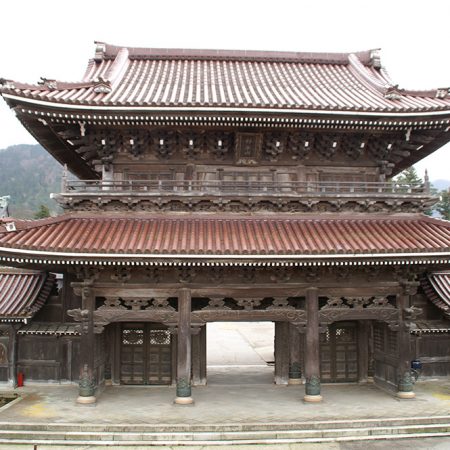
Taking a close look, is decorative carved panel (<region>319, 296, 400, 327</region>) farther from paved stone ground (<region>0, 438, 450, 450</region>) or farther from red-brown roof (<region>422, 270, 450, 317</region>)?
paved stone ground (<region>0, 438, 450, 450</region>)

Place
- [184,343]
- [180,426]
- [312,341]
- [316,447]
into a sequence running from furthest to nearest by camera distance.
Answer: [312,341] < [184,343] < [180,426] < [316,447]

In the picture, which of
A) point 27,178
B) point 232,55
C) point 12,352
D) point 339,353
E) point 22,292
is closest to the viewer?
point 12,352

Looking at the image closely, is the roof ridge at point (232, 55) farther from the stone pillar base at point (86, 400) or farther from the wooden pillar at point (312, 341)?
the stone pillar base at point (86, 400)

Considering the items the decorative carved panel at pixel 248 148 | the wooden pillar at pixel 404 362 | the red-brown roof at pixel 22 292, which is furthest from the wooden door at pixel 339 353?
the red-brown roof at pixel 22 292

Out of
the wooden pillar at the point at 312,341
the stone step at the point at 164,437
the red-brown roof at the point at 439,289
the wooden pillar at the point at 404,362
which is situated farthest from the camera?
the red-brown roof at the point at 439,289

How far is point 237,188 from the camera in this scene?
55.0 feet

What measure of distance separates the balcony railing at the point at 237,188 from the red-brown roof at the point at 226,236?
2.86 ft

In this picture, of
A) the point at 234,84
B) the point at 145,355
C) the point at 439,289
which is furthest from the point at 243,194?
the point at 439,289

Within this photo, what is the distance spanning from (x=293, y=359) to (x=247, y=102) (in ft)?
31.1

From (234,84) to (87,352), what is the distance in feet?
37.7

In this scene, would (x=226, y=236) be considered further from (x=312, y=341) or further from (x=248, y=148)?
(x=312, y=341)

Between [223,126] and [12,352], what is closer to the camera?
[223,126]

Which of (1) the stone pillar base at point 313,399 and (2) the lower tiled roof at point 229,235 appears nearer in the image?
(2) the lower tiled roof at point 229,235

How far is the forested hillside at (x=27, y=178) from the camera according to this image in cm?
13138
